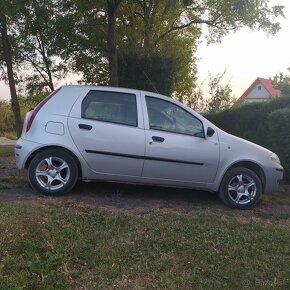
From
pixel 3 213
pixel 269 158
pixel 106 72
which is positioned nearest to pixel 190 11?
pixel 106 72

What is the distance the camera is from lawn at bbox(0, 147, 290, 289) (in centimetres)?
413

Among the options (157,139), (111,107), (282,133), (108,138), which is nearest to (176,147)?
(157,139)

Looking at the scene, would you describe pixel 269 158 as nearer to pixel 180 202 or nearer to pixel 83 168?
pixel 180 202

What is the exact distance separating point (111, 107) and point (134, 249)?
2.55m

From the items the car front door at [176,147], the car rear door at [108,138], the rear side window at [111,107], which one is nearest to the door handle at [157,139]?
the car front door at [176,147]

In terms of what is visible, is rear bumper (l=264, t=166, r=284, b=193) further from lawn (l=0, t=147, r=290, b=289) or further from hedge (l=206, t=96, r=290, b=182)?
hedge (l=206, t=96, r=290, b=182)

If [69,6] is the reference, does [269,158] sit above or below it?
below

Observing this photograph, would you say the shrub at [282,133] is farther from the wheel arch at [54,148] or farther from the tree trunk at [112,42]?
the tree trunk at [112,42]

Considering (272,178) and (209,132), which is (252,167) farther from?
(209,132)

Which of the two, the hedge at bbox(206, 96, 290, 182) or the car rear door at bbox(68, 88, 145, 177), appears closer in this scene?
the car rear door at bbox(68, 88, 145, 177)

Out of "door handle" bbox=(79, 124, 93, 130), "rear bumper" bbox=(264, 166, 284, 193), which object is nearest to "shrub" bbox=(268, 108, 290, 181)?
"rear bumper" bbox=(264, 166, 284, 193)

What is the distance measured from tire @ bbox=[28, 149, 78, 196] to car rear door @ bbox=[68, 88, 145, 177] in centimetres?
25

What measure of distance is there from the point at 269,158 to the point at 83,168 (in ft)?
8.77

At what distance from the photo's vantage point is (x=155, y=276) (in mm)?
4215
